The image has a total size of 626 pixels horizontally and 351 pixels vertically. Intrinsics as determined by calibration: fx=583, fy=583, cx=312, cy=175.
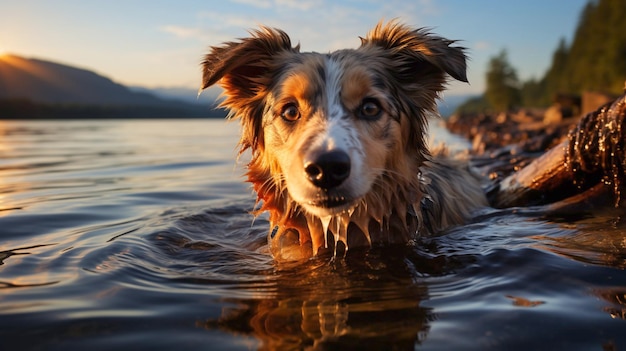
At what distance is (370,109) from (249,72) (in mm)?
1511

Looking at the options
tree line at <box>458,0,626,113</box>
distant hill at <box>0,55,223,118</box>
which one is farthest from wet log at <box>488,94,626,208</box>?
distant hill at <box>0,55,223,118</box>

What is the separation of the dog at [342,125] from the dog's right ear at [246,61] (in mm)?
10

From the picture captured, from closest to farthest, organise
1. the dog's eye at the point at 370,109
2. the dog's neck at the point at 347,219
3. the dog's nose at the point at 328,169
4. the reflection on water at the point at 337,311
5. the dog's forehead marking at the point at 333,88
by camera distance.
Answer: the reflection on water at the point at 337,311 → the dog's nose at the point at 328,169 → the dog's forehead marking at the point at 333,88 → the dog's eye at the point at 370,109 → the dog's neck at the point at 347,219

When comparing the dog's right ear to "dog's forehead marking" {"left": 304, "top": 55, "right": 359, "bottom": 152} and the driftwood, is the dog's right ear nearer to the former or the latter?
"dog's forehead marking" {"left": 304, "top": 55, "right": 359, "bottom": 152}

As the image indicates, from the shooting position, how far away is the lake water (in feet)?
9.76

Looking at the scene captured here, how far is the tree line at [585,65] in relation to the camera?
65.6 meters

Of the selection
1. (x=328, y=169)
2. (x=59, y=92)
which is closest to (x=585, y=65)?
(x=328, y=169)

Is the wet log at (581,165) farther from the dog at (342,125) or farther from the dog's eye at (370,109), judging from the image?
the dog's eye at (370,109)

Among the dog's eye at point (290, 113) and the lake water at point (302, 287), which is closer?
the lake water at point (302, 287)

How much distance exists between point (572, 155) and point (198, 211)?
14.8 ft

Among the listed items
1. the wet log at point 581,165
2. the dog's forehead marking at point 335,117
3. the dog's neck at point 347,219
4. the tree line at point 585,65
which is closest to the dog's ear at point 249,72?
the dog's neck at point 347,219

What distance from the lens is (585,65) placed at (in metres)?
82.8

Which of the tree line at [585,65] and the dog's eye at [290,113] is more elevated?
the tree line at [585,65]

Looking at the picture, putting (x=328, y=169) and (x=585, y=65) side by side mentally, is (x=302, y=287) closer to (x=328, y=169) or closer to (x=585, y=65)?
(x=328, y=169)
